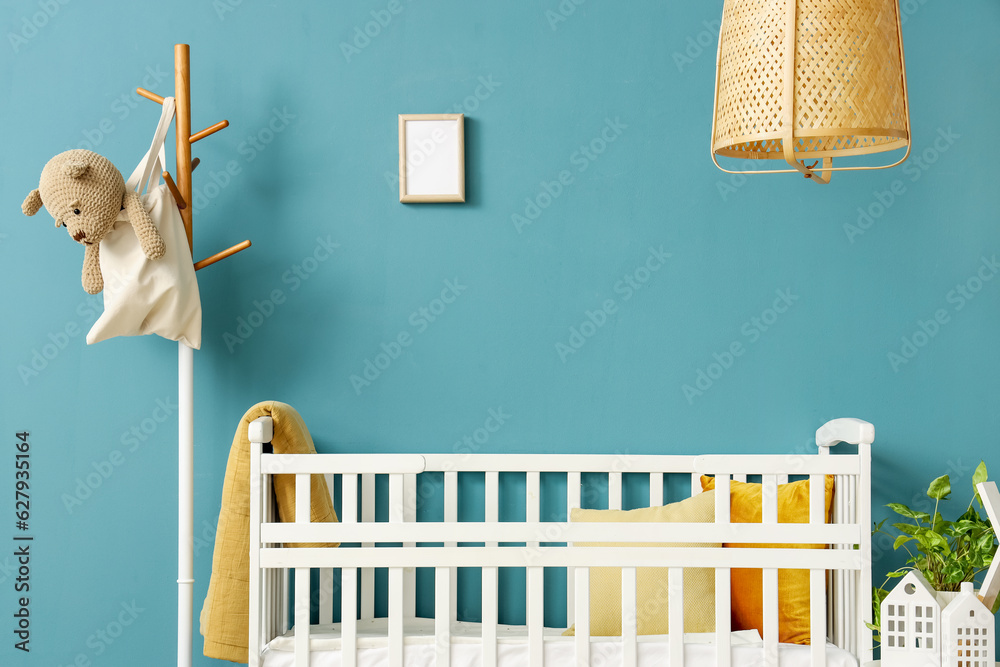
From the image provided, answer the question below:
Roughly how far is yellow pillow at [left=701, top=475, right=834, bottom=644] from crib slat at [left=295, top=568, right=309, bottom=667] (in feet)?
3.10

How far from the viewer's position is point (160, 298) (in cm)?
169

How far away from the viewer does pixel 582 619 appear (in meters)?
1.49

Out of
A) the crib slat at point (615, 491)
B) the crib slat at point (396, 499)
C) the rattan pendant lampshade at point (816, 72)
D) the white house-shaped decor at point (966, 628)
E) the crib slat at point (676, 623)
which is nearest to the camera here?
the rattan pendant lampshade at point (816, 72)

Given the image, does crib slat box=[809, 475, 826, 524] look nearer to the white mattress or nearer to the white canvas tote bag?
the white mattress

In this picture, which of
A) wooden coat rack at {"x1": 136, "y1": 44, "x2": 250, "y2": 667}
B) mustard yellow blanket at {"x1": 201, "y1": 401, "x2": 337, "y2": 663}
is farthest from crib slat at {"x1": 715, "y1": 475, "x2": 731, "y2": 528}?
wooden coat rack at {"x1": 136, "y1": 44, "x2": 250, "y2": 667}

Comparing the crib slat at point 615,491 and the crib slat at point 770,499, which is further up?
the crib slat at point 770,499

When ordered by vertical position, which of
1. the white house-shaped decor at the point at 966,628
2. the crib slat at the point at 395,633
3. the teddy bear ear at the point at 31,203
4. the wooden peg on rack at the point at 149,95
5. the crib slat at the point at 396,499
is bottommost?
the crib slat at the point at 395,633

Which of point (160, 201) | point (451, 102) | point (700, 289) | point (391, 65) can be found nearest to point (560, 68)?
point (451, 102)

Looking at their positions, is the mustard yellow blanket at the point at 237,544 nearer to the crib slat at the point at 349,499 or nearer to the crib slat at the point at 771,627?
the crib slat at the point at 349,499

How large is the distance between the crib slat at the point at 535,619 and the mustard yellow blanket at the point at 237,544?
0.49 meters

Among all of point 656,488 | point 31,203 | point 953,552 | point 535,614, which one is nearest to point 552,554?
point 535,614

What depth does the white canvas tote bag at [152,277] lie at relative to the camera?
1.66 m

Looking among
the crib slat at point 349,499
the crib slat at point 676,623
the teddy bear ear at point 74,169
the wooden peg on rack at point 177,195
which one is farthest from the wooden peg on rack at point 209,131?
the crib slat at point 676,623

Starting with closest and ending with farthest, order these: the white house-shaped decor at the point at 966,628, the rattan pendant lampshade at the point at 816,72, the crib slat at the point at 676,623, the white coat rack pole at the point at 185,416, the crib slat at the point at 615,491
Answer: the rattan pendant lampshade at the point at 816,72
the white house-shaped decor at the point at 966,628
the crib slat at the point at 676,623
the white coat rack pole at the point at 185,416
the crib slat at the point at 615,491
